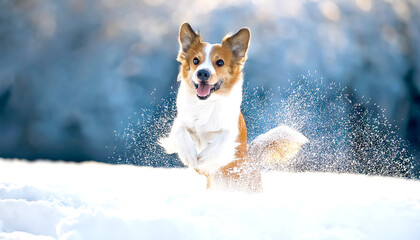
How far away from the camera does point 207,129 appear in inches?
203

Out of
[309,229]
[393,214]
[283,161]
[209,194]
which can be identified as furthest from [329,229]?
[283,161]

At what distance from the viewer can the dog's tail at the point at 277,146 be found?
18.5 feet

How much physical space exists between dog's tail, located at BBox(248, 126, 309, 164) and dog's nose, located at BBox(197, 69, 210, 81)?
4.24 feet

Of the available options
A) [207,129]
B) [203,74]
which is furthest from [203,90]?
[207,129]

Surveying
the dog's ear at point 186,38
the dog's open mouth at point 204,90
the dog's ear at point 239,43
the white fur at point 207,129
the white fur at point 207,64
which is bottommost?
the white fur at point 207,129

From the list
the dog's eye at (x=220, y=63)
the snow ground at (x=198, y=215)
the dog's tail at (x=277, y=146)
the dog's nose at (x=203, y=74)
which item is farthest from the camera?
the dog's tail at (x=277, y=146)

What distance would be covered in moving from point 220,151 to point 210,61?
40.9 inches

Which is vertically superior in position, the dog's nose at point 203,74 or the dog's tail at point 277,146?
the dog's nose at point 203,74

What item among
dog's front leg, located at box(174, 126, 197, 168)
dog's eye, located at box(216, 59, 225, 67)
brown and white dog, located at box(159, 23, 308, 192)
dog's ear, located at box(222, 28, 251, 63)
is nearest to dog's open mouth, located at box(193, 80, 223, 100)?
brown and white dog, located at box(159, 23, 308, 192)

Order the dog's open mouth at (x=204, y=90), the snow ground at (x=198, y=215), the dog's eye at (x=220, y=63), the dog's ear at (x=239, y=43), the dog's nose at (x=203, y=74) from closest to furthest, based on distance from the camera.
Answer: the snow ground at (x=198, y=215) → the dog's nose at (x=203, y=74) → the dog's open mouth at (x=204, y=90) → the dog's eye at (x=220, y=63) → the dog's ear at (x=239, y=43)

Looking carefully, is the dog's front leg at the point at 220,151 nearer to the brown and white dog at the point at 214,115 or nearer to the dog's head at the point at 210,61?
the brown and white dog at the point at 214,115

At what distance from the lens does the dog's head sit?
16.0 feet

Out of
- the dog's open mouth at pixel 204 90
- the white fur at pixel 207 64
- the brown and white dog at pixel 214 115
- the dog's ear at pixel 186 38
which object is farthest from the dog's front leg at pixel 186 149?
the dog's ear at pixel 186 38

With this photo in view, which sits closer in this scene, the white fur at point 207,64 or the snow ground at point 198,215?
the snow ground at point 198,215
